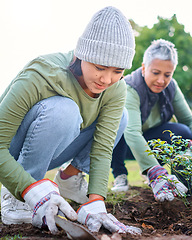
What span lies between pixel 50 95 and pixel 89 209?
2.44ft

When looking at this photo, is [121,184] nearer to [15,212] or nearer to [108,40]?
[15,212]

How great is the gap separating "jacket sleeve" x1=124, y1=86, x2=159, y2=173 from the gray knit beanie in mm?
1096

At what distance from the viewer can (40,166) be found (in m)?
1.90

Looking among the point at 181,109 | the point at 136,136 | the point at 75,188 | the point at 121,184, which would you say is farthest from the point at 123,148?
the point at 75,188

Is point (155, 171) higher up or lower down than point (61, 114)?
lower down

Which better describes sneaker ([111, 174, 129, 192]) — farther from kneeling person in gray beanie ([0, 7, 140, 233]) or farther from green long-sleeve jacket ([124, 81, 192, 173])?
kneeling person in gray beanie ([0, 7, 140, 233])

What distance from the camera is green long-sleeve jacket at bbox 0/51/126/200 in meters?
1.70

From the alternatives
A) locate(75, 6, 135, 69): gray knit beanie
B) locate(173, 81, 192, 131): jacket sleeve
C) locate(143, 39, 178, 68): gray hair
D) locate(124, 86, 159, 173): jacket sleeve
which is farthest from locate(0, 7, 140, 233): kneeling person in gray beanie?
locate(173, 81, 192, 131): jacket sleeve

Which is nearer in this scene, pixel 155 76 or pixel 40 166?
pixel 40 166

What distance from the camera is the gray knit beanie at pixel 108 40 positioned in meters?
1.74

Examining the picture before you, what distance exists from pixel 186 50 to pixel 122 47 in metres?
14.0

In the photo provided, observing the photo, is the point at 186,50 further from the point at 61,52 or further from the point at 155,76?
the point at 61,52

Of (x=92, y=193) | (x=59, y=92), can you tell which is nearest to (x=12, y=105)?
(x=59, y=92)

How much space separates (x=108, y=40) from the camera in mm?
1744
